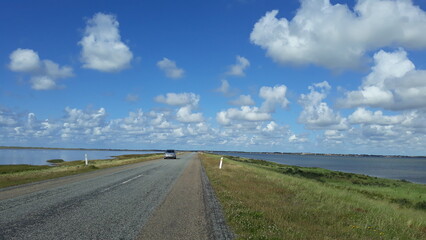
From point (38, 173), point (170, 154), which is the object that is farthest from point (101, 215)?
point (170, 154)

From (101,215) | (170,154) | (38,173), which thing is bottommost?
(38,173)

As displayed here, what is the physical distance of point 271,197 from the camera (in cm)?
1427

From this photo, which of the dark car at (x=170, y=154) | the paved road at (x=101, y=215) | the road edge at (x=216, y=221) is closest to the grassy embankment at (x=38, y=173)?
the paved road at (x=101, y=215)

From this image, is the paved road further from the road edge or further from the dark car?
the dark car

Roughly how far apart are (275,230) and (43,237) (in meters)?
5.06

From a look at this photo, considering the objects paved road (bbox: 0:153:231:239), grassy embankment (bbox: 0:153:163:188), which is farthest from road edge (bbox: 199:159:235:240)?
grassy embankment (bbox: 0:153:163:188)

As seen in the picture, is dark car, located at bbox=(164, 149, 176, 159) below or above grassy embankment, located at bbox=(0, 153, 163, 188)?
above

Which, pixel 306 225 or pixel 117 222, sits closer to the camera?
pixel 117 222

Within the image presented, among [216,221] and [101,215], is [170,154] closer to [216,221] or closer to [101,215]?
[101,215]

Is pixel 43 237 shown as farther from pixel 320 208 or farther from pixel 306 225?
pixel 320 208

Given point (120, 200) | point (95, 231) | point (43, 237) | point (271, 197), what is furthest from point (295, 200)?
point (43, 237)

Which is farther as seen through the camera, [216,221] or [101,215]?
[101,215]

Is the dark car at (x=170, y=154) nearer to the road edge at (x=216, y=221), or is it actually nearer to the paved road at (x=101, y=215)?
the paved road at (x=101, y=215)

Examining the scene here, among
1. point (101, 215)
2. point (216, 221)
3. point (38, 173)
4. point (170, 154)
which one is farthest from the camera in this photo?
point (170, 154)
